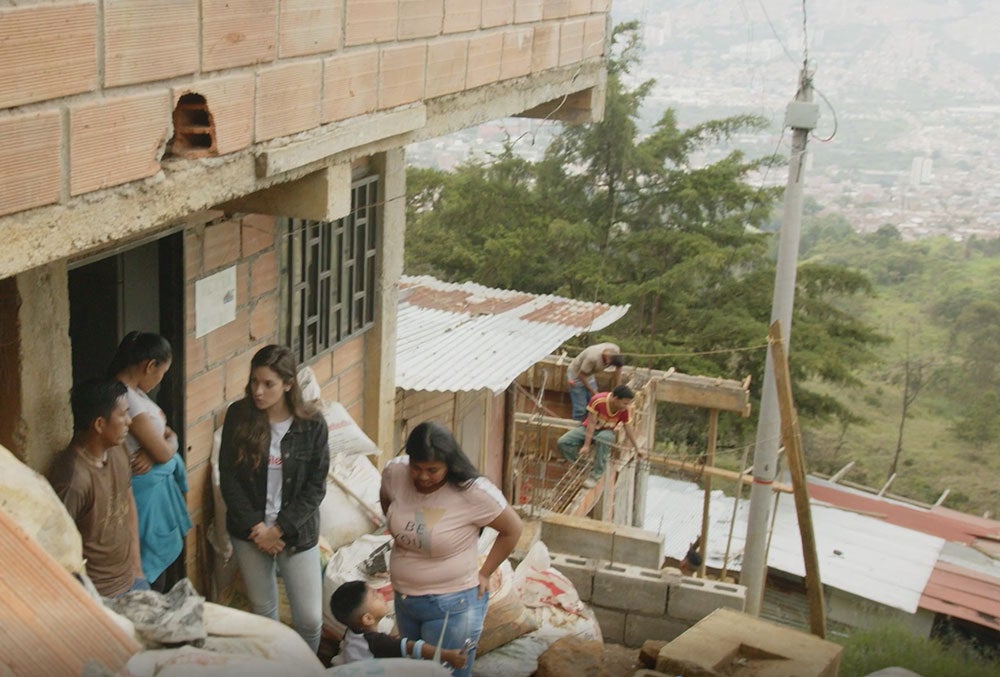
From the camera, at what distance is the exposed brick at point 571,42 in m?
6.99

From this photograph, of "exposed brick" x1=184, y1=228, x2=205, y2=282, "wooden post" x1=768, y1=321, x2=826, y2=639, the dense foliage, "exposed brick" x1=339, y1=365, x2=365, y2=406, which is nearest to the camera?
"exposed brick" x1=184, y1=228, x2=205, y2=282

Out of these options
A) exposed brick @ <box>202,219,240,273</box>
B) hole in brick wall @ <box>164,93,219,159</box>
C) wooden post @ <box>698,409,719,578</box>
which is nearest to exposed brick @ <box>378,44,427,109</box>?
exposed brick @ <box>202,219,240,273</box>

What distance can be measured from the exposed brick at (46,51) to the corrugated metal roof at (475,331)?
4.89 m

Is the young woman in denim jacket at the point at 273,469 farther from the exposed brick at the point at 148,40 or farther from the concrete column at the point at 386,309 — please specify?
the concrete column at the point at 386,309

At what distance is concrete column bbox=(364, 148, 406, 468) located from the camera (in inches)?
285

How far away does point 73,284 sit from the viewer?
5023 mm

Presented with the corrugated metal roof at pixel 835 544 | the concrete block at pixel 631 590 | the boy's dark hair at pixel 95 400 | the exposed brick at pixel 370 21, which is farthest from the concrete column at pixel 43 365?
the corrugated metal roof at pixel 835 544

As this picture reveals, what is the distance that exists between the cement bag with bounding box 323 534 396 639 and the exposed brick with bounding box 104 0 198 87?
2.69 meters

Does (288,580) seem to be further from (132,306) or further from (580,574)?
(580,574)

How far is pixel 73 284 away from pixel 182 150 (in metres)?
1.75

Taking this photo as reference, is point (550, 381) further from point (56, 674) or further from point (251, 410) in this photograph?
point (56, 674)

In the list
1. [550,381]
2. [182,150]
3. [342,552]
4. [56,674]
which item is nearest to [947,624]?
[550,381]

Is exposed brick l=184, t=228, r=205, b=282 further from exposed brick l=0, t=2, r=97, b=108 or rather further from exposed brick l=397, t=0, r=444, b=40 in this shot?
exposed brick l=0, t=2, r=97, b=108

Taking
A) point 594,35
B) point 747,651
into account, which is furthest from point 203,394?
point 594,35
